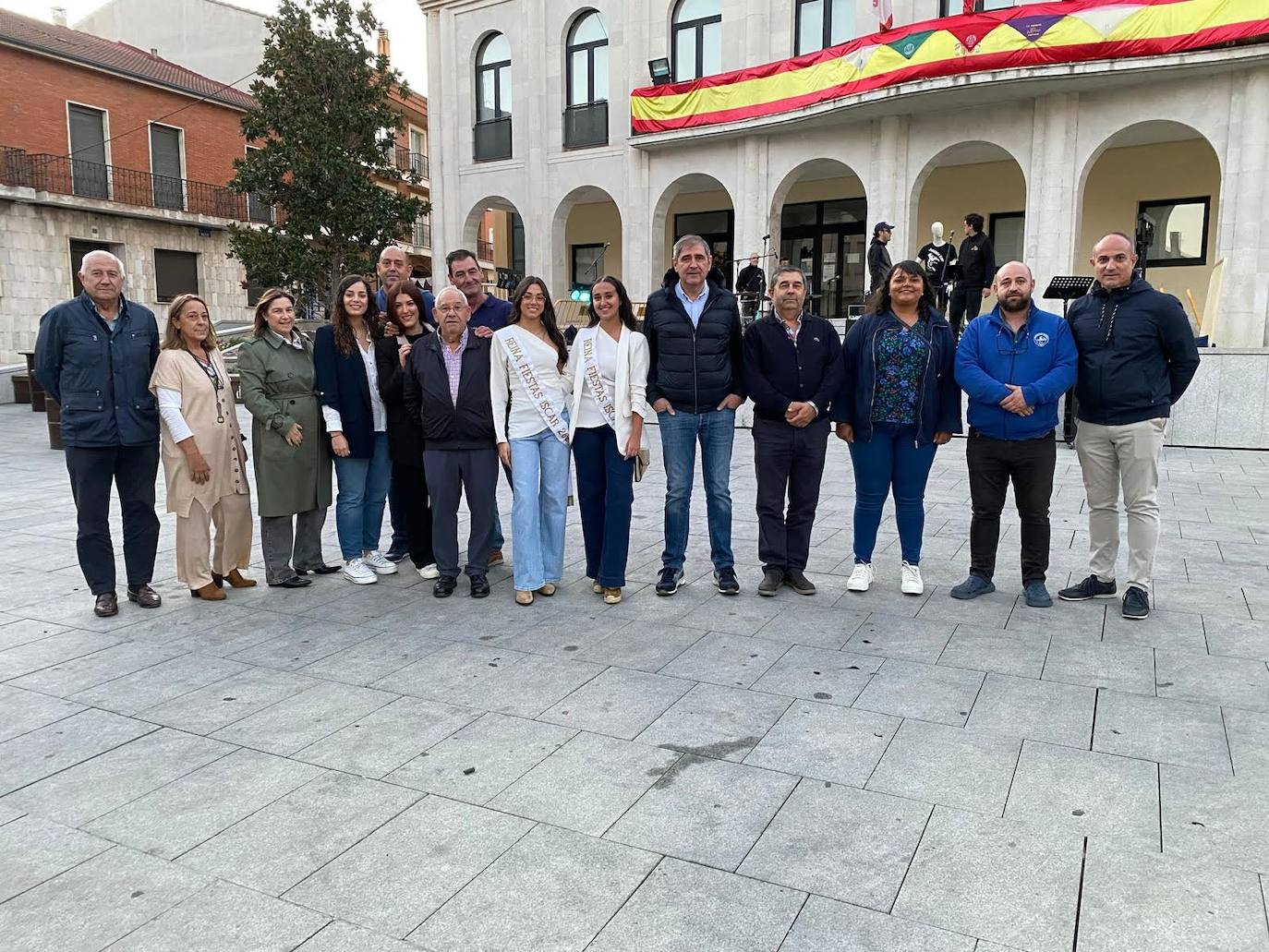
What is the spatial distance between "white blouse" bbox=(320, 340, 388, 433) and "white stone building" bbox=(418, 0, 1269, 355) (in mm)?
13761

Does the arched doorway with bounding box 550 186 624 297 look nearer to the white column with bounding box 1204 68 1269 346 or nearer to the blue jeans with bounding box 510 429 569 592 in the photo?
the white column with bounding box 1204 68 1269 346

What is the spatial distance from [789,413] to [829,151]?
50.5 ft

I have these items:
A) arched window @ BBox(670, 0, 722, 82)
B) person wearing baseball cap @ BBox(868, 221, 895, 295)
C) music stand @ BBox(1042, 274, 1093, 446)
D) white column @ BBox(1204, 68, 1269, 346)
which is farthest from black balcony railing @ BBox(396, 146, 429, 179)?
music stand @ BBox(1042, 274, 1093, 446)

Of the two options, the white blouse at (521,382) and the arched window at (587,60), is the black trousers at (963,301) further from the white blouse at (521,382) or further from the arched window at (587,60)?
the arched window at (587,60)

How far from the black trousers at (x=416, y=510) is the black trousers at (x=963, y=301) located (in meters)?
10.1

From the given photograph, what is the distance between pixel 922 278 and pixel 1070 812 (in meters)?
3.21

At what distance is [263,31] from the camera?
37.0 m

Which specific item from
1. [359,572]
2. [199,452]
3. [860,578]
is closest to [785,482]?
[860,578]

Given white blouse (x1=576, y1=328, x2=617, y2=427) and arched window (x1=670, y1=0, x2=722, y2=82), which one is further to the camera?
arched window (x1=670, y1=0, x2=722, y2=82)

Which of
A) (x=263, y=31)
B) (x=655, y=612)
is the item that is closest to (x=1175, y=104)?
(x=655, y=612)

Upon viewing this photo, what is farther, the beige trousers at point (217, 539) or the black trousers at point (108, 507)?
the beige trousers at point (217, 539)

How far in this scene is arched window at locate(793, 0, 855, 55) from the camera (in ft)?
62.2

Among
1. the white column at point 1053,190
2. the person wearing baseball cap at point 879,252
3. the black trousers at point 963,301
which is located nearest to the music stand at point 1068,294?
the black trousers at point 963,301

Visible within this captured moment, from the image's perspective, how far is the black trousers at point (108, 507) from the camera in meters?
5.19
